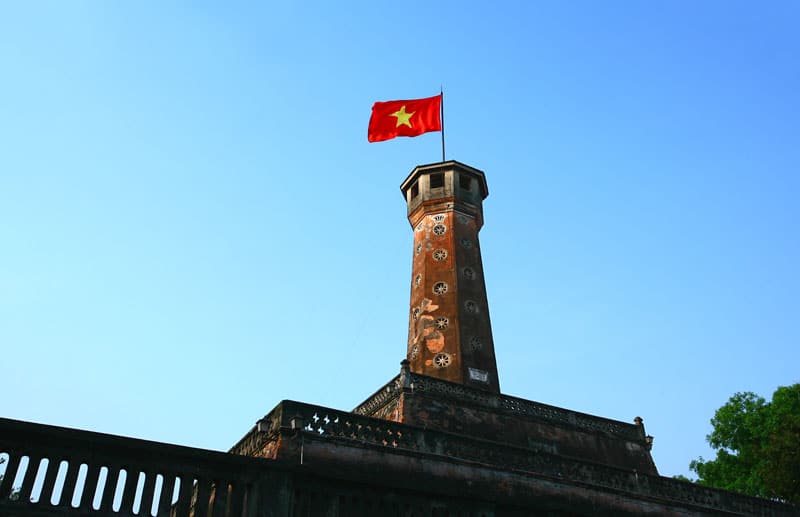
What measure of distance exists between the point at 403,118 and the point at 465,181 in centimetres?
381

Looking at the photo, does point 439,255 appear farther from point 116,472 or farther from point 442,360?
point 116,472

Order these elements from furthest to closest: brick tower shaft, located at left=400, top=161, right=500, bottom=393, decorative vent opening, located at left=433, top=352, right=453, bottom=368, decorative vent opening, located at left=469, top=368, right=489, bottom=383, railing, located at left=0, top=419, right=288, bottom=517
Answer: brick tower shaft, located at left=400, top=161, right=500, bottom=393, decorative vent opening, located at left=433, top=352, right=453, bottom=368, decorative vent opening, located at left=469, top=368, right=489, bottom=383, railing, located at left=0, top=419, right=288, bottom=517

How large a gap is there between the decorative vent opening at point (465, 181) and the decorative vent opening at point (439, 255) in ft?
11.5

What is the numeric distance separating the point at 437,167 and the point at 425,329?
7.71 meters

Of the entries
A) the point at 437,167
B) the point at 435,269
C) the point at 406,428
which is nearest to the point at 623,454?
the point at 435,269

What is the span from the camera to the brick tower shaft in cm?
2544

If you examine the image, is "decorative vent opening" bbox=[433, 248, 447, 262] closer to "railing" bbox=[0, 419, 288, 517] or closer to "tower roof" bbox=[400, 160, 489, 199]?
"tower roof" bbox=[400, 160, 489, 199]

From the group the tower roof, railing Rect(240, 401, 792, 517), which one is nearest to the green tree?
railing Rect(240, 401, 792, 517)

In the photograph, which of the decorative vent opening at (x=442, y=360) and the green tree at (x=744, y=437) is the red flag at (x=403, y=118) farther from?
the green tree at (x=744, y=437)

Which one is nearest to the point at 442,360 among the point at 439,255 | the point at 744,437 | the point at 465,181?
the point at 439,255

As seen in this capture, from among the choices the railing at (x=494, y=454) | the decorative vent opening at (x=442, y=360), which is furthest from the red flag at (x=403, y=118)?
the railing at (x=494, y=454)

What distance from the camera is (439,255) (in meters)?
28.2

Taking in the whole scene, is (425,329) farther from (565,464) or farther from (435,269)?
(565,464)

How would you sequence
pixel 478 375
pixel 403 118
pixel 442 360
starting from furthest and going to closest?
pixel 403 118, pixel 442 360, pixel 478 375
